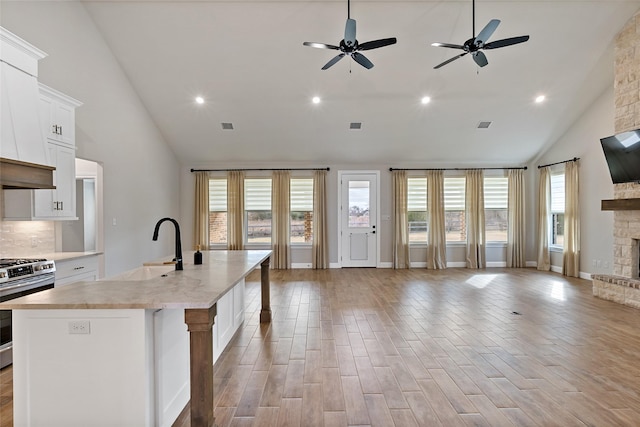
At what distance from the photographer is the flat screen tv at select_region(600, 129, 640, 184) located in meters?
4.33

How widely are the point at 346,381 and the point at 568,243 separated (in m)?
6.29

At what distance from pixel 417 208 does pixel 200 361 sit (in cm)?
684

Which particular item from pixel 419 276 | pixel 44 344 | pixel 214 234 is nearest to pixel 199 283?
pixel 44 344

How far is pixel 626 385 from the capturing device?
7.97 ft

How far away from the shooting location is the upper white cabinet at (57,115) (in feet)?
10.8

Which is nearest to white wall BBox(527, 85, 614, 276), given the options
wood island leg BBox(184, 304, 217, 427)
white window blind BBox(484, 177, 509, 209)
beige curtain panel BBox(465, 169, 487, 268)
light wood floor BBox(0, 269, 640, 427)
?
white window blind BBox(484, 177, 509, 209)

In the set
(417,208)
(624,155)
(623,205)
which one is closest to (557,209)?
(623,205)

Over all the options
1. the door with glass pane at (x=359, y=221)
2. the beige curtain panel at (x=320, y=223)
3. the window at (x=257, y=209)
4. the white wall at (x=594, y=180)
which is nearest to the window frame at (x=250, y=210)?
the window at (x=257, y=209)

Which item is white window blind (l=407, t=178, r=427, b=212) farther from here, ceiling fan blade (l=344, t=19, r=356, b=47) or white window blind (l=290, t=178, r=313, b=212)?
ceiling fan blade (l=344, t=19, r=356, b=47)

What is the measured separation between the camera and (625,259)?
15.7 ft

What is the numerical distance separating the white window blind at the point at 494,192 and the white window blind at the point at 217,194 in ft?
20.8

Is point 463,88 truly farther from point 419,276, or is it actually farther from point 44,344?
point 44,344

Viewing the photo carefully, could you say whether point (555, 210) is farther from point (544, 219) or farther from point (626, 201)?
point (626, 201)

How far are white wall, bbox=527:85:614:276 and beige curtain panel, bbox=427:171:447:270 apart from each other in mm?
2556
